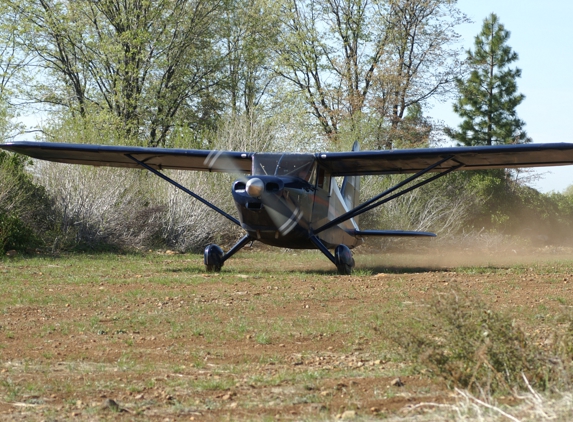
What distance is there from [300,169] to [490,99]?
29896mm

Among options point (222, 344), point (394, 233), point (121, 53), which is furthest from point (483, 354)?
point (121, 53)

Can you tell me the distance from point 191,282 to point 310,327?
4857 mm

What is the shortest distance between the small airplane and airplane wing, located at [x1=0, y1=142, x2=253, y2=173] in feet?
0.07

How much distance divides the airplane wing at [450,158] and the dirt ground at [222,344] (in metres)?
2.46

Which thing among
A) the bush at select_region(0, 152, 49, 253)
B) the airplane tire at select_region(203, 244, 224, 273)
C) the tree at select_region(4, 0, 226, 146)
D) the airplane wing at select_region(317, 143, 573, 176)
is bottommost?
the airplane tire at select_region(203, 244, 224, 273)

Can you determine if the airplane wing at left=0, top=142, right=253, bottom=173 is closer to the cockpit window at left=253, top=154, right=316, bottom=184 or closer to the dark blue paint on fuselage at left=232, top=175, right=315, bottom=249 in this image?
the cockpit window at left=253, top=154, right=316, bottom=184

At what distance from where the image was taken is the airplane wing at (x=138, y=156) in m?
15.9

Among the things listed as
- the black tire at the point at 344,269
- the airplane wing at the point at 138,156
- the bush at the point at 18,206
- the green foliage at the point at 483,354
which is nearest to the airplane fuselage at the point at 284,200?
the black tire at the point at 344,269

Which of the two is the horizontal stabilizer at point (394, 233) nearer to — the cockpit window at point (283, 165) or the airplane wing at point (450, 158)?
the airplane wing at point (450, 158)

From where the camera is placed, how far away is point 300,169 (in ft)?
48.3

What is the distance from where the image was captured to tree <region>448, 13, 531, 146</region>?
41.5m

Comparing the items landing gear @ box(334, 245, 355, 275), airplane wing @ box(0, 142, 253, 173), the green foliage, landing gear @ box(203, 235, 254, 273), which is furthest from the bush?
the green foliage

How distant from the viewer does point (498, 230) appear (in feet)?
128

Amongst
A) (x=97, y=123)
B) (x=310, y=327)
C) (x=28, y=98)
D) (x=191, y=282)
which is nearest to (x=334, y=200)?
(x=191, y=282)
